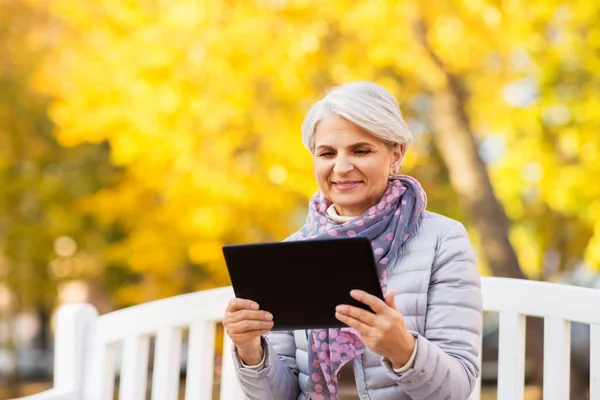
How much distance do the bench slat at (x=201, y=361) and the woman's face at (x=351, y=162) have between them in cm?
75

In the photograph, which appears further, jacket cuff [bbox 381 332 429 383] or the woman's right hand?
the woman's right hand

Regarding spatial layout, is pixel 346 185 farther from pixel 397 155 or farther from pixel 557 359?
pixel 557 359

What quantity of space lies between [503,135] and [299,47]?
2645 mm

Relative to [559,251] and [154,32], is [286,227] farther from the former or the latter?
[559,251]

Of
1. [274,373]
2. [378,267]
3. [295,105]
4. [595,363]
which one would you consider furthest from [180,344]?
[295,105]

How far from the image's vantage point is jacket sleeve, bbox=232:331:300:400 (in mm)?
2297

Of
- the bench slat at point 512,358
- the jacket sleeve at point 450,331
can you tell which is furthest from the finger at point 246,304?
the bench slat at point 512,358

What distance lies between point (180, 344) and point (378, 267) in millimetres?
903

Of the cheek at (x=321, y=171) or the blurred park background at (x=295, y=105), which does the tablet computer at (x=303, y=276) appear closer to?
Answer: the cheek at (x=321, y=171)

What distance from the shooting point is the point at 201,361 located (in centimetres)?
284

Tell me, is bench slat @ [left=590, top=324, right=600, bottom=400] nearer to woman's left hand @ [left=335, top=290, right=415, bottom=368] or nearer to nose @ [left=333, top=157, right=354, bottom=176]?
woman's left hand @ [left=335, top=290, right=415, bottom=368]

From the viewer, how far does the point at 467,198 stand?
6758 millimetres

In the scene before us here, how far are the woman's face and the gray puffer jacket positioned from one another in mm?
175

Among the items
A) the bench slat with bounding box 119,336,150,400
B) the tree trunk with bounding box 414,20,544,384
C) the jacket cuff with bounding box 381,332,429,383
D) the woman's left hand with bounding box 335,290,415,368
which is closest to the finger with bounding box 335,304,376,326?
the woman's left hand with bounding box 335,290,415,368
